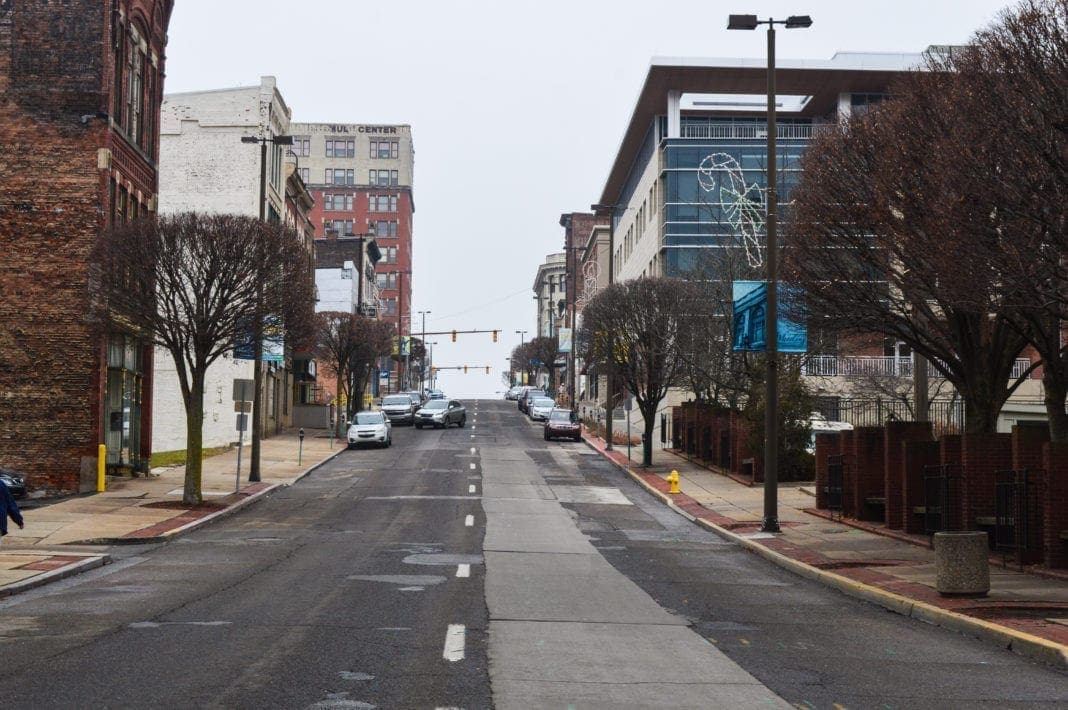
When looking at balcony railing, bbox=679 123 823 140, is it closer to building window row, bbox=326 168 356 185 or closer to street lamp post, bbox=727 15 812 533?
street lamp post, bbox=727 15 812 533

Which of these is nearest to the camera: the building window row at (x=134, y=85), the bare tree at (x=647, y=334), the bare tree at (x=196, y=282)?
the bare tree at (x=196, y=282)

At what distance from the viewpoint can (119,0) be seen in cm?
3256

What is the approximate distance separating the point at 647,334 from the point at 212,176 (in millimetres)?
24438

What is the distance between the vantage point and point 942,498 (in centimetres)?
2009

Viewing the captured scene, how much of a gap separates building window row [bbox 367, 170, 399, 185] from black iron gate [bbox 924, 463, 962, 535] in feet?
503

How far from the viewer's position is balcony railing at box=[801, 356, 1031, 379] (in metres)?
52.4

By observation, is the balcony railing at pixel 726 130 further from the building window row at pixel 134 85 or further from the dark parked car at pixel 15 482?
the dark parked car at pixel 15 482

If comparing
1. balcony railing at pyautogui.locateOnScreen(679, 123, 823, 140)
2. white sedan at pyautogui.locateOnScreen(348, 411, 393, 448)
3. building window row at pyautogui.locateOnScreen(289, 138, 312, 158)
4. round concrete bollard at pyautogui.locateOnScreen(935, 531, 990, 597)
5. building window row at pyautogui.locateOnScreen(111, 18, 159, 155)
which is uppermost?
building window row at pyautogui.locateOnScreen(289, 138, 312, 158)

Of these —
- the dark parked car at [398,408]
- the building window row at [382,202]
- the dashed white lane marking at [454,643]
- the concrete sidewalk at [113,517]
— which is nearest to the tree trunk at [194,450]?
the concrete sidewalk at [113,517]

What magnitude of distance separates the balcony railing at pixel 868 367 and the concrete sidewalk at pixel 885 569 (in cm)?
1922

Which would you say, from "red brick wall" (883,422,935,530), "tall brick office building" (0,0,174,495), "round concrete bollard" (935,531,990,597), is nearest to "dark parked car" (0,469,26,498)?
"tall brick office building" (0,0,174,495)

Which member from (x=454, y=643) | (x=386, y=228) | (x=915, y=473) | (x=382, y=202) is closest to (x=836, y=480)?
(x=915, y=473)

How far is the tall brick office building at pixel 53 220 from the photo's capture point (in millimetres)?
30484

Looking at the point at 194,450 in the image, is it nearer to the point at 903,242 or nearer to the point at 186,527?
the point at 186,527
